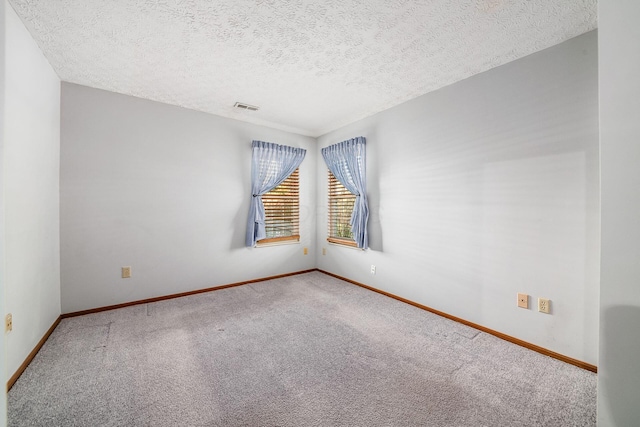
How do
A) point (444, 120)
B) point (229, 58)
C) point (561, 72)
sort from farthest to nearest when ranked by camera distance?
point (444, 120)
point (229, 58)
point (561, 72)

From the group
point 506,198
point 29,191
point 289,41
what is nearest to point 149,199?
point 29,191

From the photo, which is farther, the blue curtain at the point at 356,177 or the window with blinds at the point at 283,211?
the window with blinds at the point at 283,211

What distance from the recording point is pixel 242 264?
365 centimetres

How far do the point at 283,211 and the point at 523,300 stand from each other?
3.11m

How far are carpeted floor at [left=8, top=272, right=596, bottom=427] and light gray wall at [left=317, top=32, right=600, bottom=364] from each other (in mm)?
358

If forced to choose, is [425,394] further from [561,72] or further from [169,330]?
[561,72]

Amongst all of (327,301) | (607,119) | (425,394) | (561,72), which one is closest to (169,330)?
(327,301)

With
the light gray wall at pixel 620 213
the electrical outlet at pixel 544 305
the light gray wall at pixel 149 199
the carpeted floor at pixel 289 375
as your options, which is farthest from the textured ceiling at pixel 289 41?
the carpeted floor at pixel 289 375

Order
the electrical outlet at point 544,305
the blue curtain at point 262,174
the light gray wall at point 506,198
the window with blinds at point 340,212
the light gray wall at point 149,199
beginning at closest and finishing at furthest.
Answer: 1. the light gray wall at point 506,198
2. the electrical outlet at point 544,305
3. the light gray wall at point 149,199
4. the blue curtain at point 262,174
5. the window with blinds at point 340,212

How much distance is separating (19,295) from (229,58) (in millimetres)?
2344

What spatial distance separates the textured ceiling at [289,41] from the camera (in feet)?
5.26

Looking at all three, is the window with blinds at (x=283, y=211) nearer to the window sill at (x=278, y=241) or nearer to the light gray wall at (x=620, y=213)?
the window sill at (x=278, y=241)

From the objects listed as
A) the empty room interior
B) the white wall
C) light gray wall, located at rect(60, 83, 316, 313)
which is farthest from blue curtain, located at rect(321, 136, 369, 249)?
the white wall

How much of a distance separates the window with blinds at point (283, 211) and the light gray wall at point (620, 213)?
345cm
